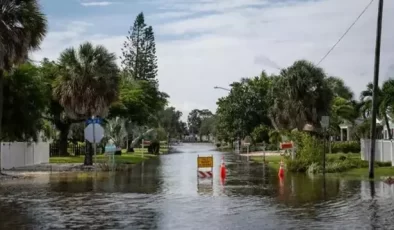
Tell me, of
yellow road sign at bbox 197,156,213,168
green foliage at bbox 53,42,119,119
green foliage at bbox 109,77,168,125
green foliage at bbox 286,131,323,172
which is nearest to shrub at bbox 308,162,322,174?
green foliage at bbox 286,131,323,172

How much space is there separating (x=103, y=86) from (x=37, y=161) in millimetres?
9227

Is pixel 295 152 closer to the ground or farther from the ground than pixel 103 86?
closer to the ground

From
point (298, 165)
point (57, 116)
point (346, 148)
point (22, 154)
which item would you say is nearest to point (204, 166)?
point (298, 165)

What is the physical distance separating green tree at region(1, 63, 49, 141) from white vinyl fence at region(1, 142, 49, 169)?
1.64m

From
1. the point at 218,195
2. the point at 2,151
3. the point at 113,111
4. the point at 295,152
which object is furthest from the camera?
the point at 113,111

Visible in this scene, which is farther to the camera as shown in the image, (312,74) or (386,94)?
(312,74)

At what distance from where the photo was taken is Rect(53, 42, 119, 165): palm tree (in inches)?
1436

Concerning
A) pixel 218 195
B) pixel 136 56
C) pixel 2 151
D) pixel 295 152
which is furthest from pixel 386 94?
pixel 136 56

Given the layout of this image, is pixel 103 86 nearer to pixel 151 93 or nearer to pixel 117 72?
pixel 117 72

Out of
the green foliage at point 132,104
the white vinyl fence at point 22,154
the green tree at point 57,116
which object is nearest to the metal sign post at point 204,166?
the white vinyl fence at point 22,154

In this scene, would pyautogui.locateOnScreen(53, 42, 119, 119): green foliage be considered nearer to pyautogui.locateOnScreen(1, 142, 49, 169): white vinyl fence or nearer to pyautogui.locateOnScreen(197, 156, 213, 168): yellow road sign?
pyautogui.locateOnScreen(1, 142, 49, 169): white vinyl fence

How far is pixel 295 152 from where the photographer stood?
3747cm

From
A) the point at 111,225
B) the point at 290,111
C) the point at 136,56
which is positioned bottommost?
the point at 111,225

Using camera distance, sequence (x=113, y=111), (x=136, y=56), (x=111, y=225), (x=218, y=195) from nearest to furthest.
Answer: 1. (x=111, y=225)
2. (x=218, y=195)
3. (x=113, y=111)
4. (x=136, y=56)
